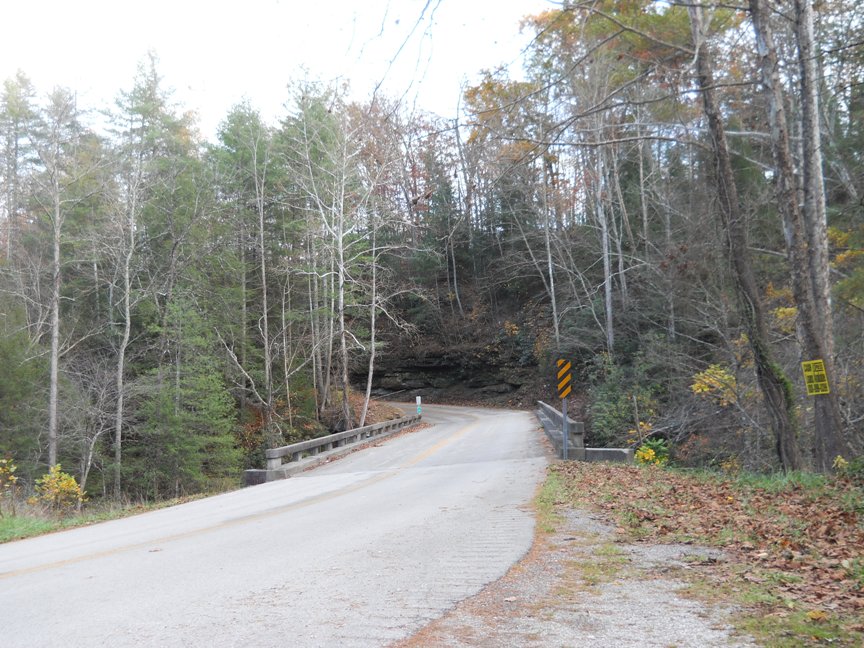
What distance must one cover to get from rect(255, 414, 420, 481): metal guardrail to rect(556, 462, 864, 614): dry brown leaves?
797 centimetres

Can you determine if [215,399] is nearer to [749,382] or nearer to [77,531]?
[77,531]

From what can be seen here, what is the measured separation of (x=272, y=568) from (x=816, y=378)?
8999 mm

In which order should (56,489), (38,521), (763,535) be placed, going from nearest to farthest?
(763,535) → (38,521) → (56,489)

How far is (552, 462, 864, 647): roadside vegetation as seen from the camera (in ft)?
12.9

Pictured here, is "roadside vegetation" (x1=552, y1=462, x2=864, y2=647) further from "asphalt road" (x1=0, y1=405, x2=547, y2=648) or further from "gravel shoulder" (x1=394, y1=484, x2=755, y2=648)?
"asphalt road" (x1=0, y1=405, x2=547, y2=648)

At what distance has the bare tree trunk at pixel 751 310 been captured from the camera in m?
11.6

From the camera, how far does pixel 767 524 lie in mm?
6770

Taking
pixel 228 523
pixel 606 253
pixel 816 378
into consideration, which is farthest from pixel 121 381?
pixel 816 378

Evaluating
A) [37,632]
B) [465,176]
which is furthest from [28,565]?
[465,176]

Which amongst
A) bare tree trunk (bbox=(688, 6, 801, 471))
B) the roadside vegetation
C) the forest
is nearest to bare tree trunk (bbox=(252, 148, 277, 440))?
the forest

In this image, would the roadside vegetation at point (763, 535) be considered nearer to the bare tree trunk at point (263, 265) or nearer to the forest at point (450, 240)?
→ the forest at point (450, 240)

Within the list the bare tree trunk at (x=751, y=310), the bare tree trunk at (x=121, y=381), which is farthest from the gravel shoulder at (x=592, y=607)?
the bare tree trunk at (x=121, y=381)

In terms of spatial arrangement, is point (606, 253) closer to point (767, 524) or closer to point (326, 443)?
point (326, 443)

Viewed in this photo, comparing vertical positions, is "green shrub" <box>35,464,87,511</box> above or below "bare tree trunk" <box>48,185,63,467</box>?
below
